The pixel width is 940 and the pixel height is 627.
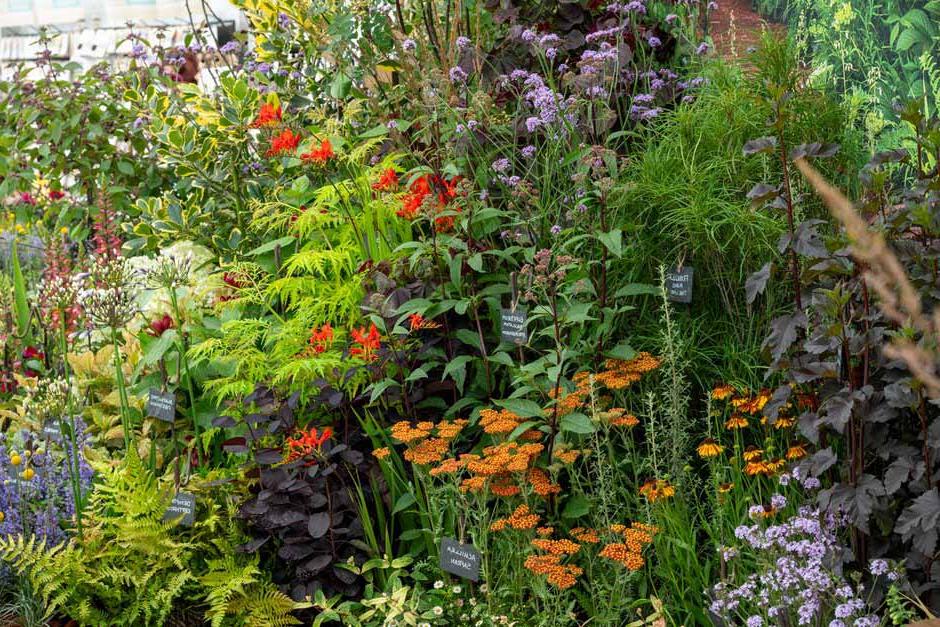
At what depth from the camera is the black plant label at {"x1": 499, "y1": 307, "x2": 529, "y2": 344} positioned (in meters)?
2.89

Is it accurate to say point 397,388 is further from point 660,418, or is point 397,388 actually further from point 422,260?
point 660,418

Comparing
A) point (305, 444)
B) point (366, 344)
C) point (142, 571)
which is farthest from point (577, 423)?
point (142, 571)

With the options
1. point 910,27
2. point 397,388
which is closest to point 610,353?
point 397,388

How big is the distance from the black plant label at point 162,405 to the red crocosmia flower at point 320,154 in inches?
36.0

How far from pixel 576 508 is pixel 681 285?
2.46 ft

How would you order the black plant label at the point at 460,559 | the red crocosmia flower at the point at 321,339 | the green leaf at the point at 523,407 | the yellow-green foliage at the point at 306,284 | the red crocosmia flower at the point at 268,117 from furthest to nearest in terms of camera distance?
the red crocosmia flower at the point at 268,117 → the yellow-green foliage at the point at 306,284 → the red crocosmia flower at the point at 321,339 → the green leaf at the point at 523,407 → the black plant label at the point at 460,559

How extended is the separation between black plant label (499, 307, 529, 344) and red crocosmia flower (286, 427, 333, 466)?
0.60 metres

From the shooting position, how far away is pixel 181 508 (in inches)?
118

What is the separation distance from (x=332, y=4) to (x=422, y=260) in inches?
67.3

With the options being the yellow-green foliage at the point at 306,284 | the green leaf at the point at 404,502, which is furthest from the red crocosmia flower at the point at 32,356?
the green leaf at the point at 404,502

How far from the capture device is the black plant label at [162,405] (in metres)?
3.24

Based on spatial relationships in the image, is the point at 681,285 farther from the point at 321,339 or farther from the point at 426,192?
the point at 321,339

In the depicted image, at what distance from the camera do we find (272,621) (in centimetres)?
287

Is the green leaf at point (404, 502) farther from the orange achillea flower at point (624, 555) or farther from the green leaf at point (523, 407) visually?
the orange achillea flower at point (624, 555)
